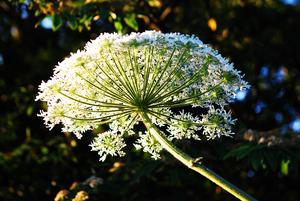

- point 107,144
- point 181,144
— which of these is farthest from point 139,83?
point 181,144

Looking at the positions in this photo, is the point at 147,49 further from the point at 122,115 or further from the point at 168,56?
the point at 122,115

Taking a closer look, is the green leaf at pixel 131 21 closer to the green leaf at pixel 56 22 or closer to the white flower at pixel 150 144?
the green leaf at pixel 56 22

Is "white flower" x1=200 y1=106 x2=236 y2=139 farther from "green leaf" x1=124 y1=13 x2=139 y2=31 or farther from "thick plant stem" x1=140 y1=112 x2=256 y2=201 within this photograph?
"green leaf" x1=124 y1=13 x2=139 y2=31

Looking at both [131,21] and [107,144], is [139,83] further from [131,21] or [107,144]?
[131,21]

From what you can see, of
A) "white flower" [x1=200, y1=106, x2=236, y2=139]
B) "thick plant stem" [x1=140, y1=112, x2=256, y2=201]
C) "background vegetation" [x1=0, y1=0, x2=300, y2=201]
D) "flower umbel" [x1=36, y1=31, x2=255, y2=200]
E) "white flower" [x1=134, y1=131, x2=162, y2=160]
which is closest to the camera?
"thick plant stem" [x1=140, y1=112, x2=256, y2=201]

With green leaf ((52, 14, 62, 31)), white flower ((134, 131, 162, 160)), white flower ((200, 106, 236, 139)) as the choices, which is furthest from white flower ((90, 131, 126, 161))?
green leaf ((52, 14, 62, 31))

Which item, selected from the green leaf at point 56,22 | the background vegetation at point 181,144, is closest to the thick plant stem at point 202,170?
the background vegetation at point 181,144
